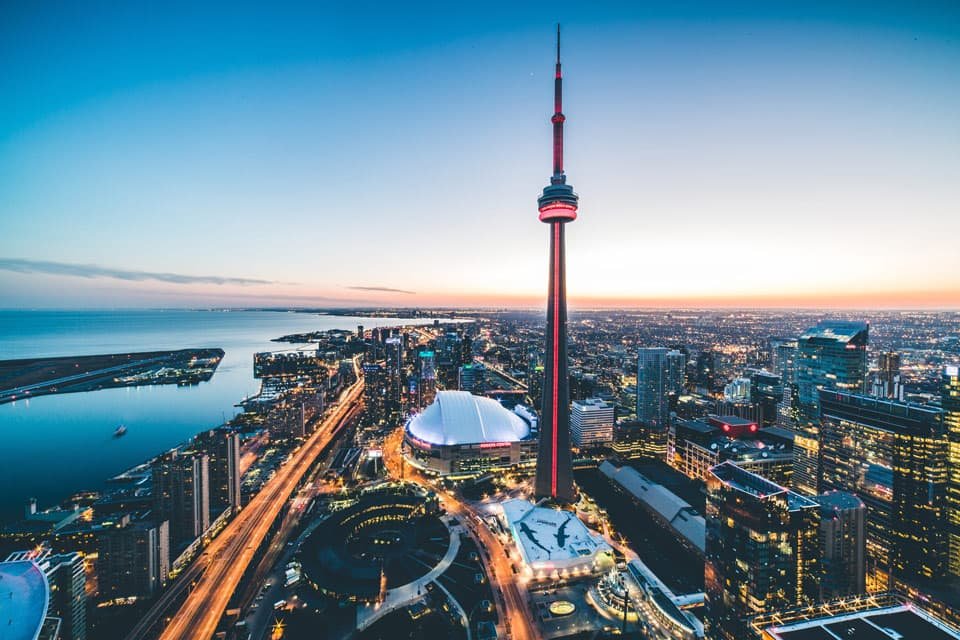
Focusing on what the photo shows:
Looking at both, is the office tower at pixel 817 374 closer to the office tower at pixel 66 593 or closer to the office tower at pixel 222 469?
the office tower at pixel 222 469

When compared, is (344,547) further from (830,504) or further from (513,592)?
(830,504)

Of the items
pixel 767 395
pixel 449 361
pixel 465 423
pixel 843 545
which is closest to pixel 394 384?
pixel 465 423

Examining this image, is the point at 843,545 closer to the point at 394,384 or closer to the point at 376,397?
the point at 394,384

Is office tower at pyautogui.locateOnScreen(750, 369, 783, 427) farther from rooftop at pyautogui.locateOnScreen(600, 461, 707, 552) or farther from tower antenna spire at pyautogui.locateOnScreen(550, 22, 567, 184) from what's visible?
tower antenna spire at pyautogui.locateOnScreen(550, 22, 567, 184)

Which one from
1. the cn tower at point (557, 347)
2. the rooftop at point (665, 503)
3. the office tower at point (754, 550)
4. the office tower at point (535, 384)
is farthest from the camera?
the office tower at point (535, 384)

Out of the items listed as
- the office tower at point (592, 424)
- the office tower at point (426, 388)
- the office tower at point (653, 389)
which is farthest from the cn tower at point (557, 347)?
the office tower at point (426, 388)
